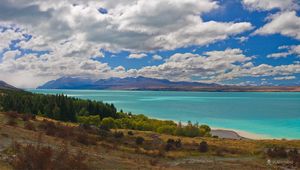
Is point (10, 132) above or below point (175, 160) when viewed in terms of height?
above

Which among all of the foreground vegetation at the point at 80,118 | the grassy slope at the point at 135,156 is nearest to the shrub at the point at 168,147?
the grassy slope at the point at 135,156

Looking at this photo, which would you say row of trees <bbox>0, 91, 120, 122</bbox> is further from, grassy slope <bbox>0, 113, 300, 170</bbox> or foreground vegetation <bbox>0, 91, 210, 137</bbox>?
grassy slope <bbox>0, 113, 300, 170</bbox>

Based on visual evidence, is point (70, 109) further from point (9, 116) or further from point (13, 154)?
point (13, 154)

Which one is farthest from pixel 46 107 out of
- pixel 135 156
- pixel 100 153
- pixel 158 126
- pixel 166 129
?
pixel 100 153

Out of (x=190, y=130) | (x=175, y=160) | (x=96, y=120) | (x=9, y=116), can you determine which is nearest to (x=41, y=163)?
(x=175, y=160)

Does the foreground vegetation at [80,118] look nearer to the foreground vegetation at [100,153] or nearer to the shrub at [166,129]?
the shrub at [166,129]

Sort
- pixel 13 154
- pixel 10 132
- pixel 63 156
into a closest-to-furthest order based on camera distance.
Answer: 1. pixel 63 156
2. pixel 13 154
3. pixel 10 132

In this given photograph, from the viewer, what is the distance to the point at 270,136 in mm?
114625

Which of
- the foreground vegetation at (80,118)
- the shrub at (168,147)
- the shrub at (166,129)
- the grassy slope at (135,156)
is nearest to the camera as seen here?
the grassy slope at (135,156)

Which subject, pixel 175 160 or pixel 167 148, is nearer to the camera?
pixel 175 160

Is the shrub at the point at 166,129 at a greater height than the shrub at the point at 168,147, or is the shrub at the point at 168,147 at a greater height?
the shrub at the point at 168,147

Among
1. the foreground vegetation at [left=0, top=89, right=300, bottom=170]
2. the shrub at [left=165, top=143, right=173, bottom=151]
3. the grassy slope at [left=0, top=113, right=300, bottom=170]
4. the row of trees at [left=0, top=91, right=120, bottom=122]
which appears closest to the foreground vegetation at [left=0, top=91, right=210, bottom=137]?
the row of trees at [left=0, top=91, right=120, bottom=122]

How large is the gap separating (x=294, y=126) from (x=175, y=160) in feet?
399

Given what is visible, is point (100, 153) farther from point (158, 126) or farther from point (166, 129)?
point (158, 126)
